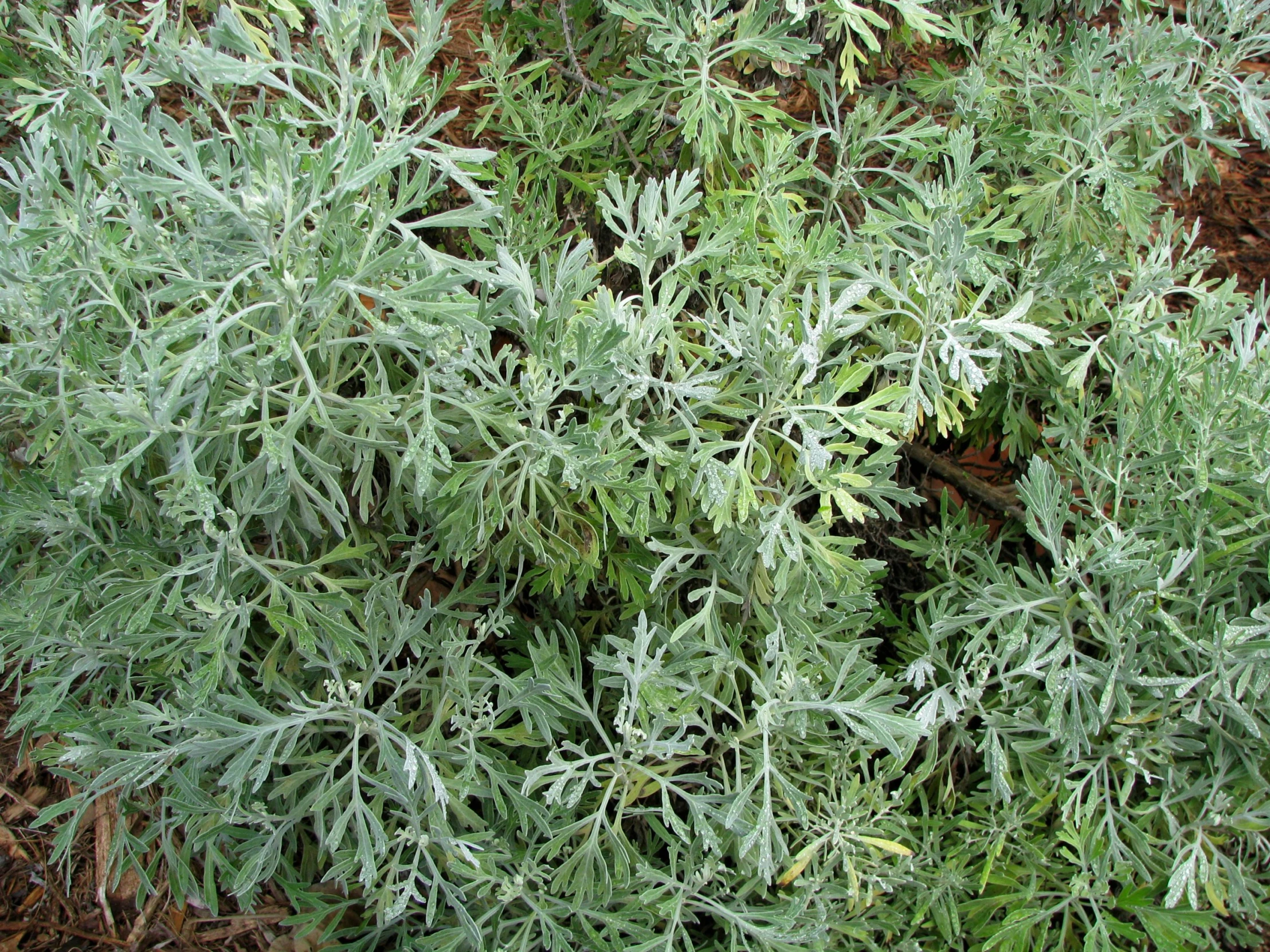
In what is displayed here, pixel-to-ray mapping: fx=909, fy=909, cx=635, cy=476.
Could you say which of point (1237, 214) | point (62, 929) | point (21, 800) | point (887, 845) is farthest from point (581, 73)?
point (1237, 214)

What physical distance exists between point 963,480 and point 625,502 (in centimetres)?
134

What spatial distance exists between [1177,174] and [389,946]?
330 cm

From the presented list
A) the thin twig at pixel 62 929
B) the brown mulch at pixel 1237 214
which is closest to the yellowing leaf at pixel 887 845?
the thin twig at pixel 62 929

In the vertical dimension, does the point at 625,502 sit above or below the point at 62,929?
above

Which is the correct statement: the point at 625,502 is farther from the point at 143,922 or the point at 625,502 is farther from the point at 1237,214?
the point at 1237,214

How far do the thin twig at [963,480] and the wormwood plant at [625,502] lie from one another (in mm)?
185

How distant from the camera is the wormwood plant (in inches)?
65.4

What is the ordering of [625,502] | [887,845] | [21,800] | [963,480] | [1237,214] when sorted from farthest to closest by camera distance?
1. [1237,214]
2. [963,480]
3. [21,800]
4. [887,845]
5. [625,502]

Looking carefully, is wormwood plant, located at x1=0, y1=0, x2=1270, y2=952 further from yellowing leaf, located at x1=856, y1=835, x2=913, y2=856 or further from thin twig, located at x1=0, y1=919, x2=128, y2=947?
thin twig, located at x1=0, y1=919, x2=128, y2=947

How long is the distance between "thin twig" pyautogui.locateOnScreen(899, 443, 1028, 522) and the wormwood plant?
7.3 inches

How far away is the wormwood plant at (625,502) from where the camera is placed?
166 cm

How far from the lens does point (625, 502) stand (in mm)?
1690

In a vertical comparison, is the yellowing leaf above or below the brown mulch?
below

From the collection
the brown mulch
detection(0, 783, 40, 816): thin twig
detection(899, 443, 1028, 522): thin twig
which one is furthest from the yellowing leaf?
the brown mulch
